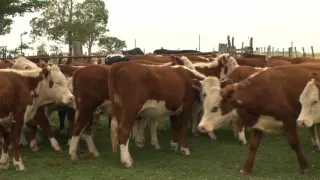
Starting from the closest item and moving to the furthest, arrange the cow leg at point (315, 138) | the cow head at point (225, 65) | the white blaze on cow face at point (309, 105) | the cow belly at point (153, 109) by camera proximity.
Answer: the white blaze on cow face at point (309, 105) → the cow belly at point (153, 109) → the cow leg at point (315, 138) → the cow head at point (225, 65)

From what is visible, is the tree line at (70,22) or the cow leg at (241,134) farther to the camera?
the tree line at (70,22)

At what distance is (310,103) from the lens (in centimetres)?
598

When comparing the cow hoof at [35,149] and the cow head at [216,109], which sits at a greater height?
the cow head at [216,109]

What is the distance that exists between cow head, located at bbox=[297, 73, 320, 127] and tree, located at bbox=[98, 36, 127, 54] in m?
33.4

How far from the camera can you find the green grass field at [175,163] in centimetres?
654

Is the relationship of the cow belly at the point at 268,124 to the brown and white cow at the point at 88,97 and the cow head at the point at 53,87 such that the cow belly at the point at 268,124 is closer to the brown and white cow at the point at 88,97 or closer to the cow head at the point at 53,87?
the brown and white cow at the point at 88,97

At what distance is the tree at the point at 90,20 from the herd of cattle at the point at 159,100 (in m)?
27.4

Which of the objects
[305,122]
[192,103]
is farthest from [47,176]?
[305,122]

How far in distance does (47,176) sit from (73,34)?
3048 cm

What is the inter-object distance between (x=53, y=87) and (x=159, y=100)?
6.23ft

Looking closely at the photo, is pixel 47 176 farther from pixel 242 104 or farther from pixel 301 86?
pixel 301 86

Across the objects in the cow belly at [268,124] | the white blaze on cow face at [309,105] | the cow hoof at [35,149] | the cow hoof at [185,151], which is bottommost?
the cow hoof at [35,149]

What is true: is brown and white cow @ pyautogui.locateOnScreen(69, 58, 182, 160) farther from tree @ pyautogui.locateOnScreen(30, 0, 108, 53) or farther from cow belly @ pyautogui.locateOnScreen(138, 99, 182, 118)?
tree @ pyautogui.locateOnScreen(30, 0, 108, 53)

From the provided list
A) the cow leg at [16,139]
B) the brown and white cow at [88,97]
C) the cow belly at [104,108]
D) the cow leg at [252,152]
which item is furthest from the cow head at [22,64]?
the cow leg at [252,152]
